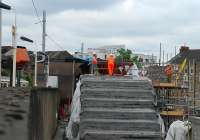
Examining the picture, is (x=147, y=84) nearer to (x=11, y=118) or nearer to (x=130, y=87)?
(x=130, y=87)

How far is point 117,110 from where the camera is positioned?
42.3 ft

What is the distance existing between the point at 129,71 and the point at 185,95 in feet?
11.4

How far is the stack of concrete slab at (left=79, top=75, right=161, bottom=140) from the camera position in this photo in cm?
1240

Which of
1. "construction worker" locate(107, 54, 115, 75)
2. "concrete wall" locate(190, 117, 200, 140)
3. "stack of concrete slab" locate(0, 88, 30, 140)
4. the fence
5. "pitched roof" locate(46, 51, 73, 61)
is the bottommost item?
"concrete wall" locate(190, 117, 200, 140)

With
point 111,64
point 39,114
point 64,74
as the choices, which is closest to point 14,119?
point 39,114

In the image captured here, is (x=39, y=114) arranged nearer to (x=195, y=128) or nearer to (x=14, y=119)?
(x=14, y=119)

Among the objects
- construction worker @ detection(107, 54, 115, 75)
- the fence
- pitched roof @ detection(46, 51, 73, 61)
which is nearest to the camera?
the fence

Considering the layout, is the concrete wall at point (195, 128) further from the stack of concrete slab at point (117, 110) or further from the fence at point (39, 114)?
the fence at point (39, 114)

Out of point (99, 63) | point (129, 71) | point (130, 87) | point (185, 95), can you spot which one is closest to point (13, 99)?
point (130, 87)

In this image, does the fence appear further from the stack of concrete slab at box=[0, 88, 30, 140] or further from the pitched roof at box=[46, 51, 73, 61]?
the pitched roof at box=[46, 51, 73, 61]

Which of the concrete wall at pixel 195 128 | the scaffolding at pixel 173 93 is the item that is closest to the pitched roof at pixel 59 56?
the scaffolding at pixel 173 93

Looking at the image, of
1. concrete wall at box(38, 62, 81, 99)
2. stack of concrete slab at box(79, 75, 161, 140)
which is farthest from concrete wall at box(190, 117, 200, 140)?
concrete wall at box(38, 62, 81, 99)

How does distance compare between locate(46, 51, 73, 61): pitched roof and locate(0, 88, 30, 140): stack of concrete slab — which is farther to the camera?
locate(46, 51, 73, 61): pitched roof

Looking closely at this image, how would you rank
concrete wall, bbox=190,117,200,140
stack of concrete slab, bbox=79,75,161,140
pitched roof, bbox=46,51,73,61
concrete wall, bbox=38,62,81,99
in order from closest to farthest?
stack of concrete slab, bbox=79,75,161,140 → concrete wall, bbox=190,117,200,140 → concrete wall, bbox=38,62,81,99 → pitched roof, bbox=46,51,73,61
